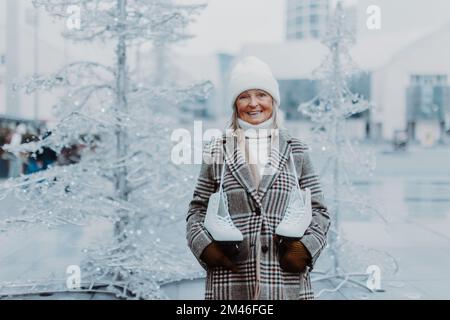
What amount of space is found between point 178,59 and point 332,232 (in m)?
10.9

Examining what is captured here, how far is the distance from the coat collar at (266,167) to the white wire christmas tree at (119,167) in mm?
2039

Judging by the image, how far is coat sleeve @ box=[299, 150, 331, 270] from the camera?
1905 mm

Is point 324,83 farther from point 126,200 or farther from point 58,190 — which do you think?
point 58,190

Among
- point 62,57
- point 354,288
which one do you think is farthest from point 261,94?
point 62,57

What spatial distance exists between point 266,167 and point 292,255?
0.30 meters

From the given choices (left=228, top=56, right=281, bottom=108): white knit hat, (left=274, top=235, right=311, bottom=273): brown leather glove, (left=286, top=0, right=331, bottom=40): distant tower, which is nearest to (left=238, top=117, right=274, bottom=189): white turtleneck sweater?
(left=228, top=56, right=281, bottom=108): white knit hat

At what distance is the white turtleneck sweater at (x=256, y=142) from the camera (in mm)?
1940

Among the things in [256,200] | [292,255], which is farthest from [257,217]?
[292,255]

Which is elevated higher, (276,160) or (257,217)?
(276,160)

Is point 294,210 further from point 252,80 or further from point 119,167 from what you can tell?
point 119,167

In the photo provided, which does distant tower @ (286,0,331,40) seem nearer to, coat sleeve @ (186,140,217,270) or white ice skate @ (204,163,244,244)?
coat sleeve @ (186,140,217,270)

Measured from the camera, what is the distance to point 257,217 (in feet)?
6.18

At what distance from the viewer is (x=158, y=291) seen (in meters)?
4.12
